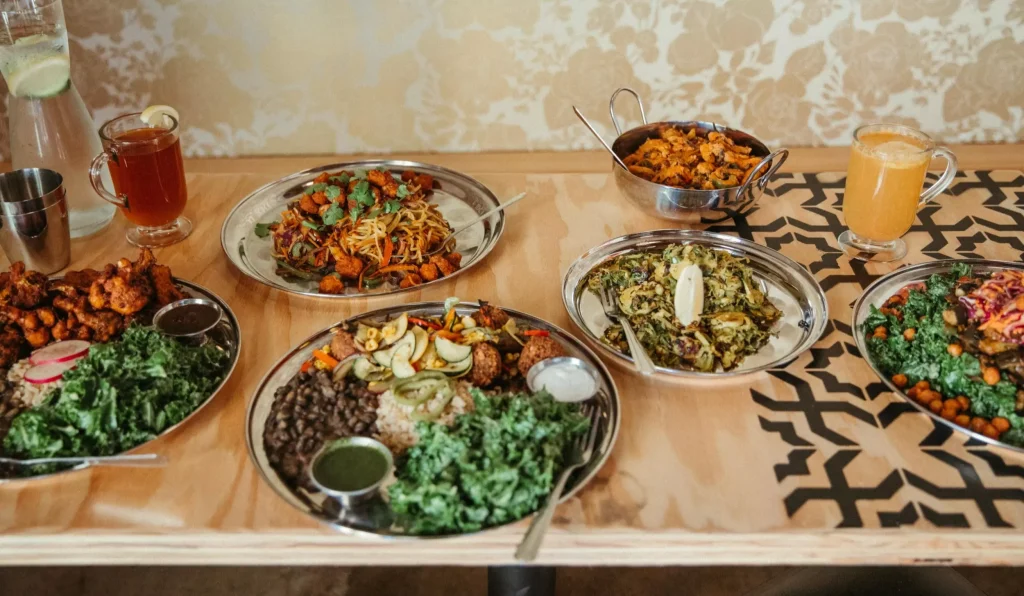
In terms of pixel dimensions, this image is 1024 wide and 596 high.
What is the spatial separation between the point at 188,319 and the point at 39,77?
0.81 meters

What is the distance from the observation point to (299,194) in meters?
2.27

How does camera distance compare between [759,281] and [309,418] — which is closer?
[309,418]

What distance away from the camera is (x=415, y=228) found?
198cm

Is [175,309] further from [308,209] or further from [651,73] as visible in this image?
[651,73]

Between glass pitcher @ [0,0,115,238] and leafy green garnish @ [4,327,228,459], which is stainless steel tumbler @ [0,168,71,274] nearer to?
glass pitcher @ [0,0,115,238]

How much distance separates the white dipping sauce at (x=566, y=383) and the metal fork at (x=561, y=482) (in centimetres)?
2

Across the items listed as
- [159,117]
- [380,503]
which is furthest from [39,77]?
[380,503]

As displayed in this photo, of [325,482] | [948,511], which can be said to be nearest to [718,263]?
[948,511]

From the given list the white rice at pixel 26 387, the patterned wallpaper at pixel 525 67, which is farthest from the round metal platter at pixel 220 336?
the patterned wallpaper at pixel 525 67

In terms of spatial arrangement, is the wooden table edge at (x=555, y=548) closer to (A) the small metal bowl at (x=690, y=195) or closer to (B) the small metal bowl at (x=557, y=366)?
(B) the small metal bowl at (x=557, y=366)

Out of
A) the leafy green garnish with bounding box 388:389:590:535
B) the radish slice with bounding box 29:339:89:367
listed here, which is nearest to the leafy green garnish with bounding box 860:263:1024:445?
the leafy green garnish with bounding box 388:389:590:535

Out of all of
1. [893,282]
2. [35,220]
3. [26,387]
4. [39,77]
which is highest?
[39,77]

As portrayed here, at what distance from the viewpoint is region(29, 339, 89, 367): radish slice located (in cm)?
154

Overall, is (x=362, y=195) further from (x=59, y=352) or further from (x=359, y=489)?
(x=359, y=489)
